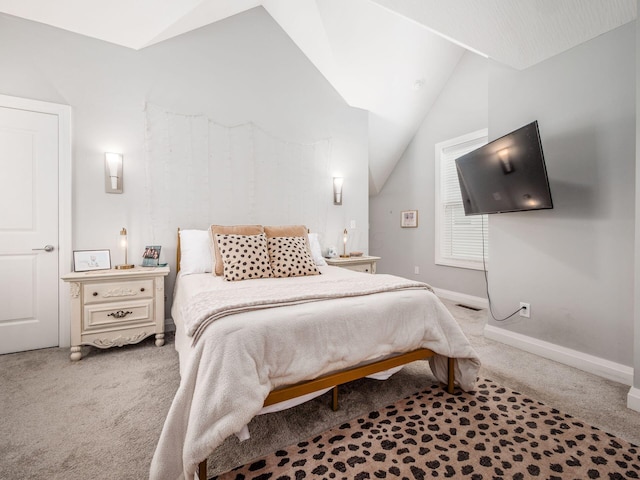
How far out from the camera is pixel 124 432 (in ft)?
4.89

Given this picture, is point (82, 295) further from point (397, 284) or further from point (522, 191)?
point (522, 191)

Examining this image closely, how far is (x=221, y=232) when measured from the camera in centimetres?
273

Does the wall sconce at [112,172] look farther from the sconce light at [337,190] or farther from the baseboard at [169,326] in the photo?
the sconce light at [337,190]

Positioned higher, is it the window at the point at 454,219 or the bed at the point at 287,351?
the window at the point at 454,219

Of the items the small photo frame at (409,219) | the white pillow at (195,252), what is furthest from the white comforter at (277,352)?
the small photo frame at (409,219)

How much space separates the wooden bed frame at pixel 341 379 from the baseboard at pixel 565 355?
1.16m

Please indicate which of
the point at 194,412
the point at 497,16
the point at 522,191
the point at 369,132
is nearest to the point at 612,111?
the point at 522,191

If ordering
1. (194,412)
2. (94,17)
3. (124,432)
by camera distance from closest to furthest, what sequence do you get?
(194,412) → (124,432) → (94,17)

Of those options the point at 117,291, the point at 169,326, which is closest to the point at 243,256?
the point at 117,291

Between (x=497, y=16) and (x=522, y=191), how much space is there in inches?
49.7

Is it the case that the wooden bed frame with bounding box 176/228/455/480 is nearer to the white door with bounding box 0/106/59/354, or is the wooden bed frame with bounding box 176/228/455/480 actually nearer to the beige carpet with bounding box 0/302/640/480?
the beige carpet with bounding box 0/302/640/480

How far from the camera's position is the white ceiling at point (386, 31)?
78.1 inches

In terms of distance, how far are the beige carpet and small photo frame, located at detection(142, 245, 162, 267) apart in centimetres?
77

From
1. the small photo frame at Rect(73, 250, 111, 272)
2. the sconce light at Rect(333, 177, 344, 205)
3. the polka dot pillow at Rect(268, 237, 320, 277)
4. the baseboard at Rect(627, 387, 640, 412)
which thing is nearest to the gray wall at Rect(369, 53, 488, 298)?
the sconce light at Rect(333, 177, 344, 205)
